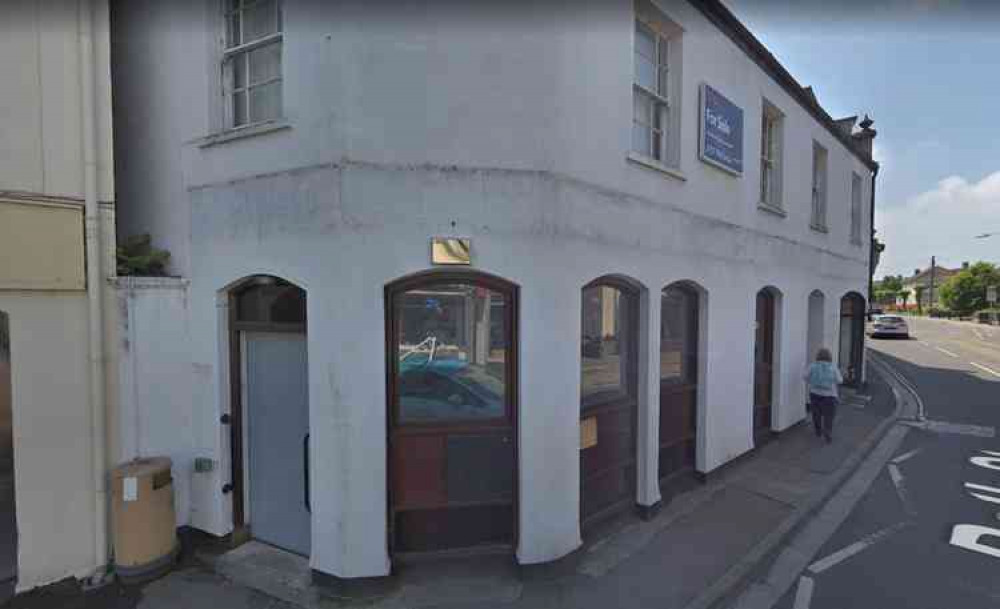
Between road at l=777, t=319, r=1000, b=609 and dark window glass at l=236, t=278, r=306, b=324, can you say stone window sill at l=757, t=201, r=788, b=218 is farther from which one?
dark window glass at l=236, t=278, r=306, b=324

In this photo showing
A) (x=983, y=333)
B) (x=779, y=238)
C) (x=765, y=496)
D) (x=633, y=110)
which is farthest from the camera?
(x=983, y=333)

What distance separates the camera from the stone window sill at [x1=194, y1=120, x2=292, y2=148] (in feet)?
14.2

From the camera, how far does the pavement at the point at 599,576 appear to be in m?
4.16

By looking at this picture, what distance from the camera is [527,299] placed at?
4344mm

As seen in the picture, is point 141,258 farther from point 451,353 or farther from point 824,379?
point 824,379

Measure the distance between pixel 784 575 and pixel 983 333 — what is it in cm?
4392

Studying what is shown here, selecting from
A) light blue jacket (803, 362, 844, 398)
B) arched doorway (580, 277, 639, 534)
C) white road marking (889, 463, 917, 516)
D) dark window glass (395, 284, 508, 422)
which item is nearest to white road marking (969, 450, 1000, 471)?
white road marking (889, 463, 917, 516)

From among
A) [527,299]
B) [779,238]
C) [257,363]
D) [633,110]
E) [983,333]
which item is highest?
[633,110]

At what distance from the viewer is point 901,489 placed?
6.92 metres

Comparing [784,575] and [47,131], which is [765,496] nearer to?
[784,575]

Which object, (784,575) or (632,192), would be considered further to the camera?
(632,192)

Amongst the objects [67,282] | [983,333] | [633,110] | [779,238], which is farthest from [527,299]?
[983,333]

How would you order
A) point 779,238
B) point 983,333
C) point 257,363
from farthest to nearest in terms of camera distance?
point 983,333
point 779,238
point 257,363

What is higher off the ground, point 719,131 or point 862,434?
point 719,131
